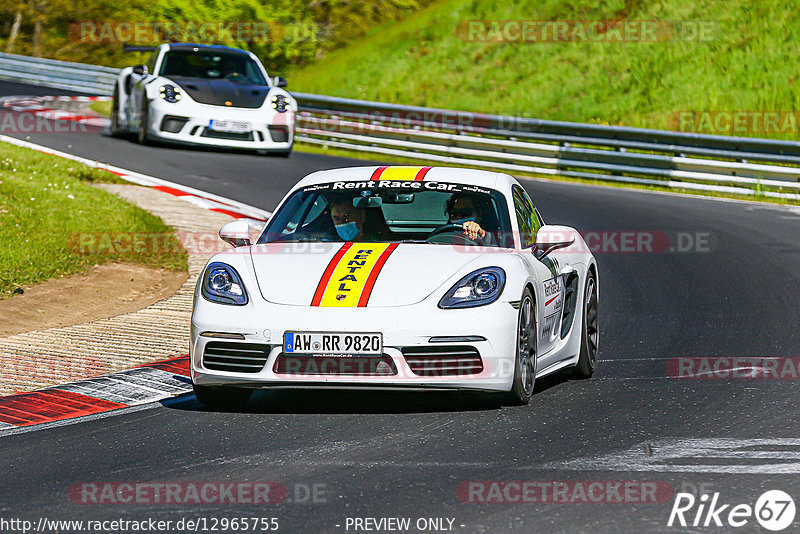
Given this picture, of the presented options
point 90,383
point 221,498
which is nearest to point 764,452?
point 221,498

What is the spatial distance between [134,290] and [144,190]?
530 centimetres

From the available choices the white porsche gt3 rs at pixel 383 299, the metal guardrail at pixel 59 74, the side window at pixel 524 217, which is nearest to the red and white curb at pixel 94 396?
the white porsche gt3 rs at pixel 383 299

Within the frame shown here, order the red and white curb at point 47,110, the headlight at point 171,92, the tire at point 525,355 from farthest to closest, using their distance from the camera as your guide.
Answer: the red and white curb at point 47,110 < the headlight at point 171,92 < the tire at point 525,355

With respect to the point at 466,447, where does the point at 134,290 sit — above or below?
below

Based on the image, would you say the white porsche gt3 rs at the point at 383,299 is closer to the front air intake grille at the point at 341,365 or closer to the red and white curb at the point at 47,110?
the front air intake grille at the point at 341,365

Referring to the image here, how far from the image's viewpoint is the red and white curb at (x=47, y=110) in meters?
24.0

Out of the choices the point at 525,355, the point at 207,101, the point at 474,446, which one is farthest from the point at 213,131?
the point at 474,446

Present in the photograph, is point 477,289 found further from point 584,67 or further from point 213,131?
point 584,67

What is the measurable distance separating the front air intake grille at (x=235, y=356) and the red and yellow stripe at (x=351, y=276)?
385mm

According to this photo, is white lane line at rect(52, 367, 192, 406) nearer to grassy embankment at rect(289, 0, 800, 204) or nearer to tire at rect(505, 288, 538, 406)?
tire at rect(505, 288, 538, 406)

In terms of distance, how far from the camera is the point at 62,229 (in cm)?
1334

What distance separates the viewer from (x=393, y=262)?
7.14m

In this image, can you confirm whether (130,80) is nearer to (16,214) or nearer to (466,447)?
(16,214)

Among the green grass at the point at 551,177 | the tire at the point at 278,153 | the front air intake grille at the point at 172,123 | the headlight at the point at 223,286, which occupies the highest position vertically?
the headlight at the point at 223,286
